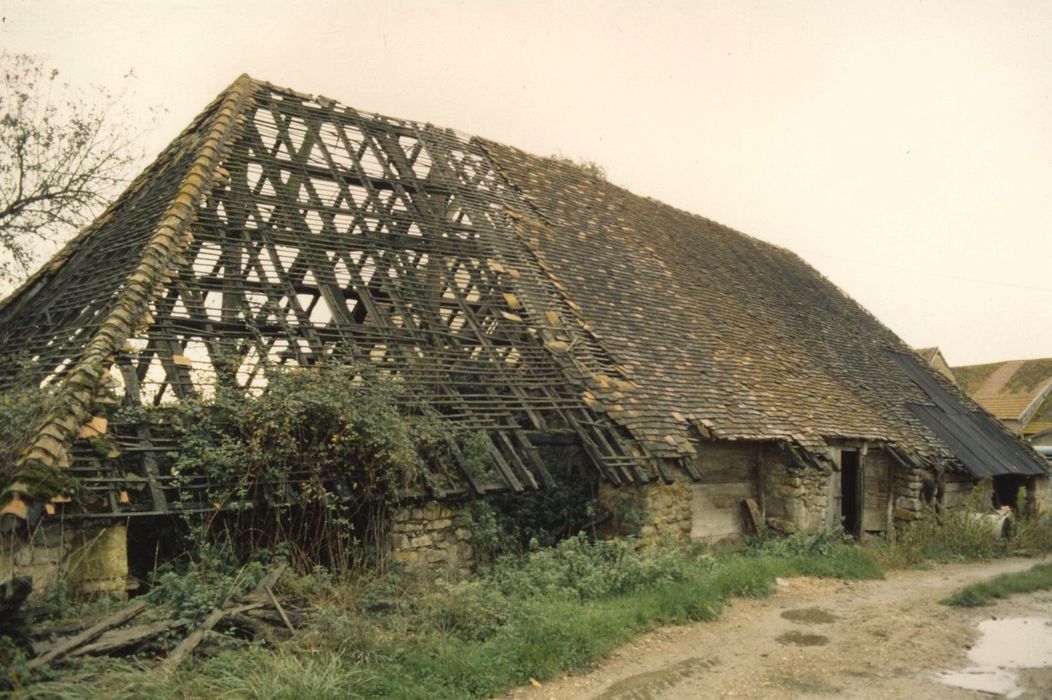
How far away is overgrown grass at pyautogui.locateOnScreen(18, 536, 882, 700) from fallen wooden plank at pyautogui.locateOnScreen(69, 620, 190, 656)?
5.1 inches

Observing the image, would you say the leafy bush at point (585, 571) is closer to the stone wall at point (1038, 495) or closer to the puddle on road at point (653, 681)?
the puddle on road at point (653, 681)

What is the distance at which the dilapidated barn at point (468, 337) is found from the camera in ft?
25.3

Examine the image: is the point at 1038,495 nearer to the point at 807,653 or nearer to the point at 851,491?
the point at 851,491

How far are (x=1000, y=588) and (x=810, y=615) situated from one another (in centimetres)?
347

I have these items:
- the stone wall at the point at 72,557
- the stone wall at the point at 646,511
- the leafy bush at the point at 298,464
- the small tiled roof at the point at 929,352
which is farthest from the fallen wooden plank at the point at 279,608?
the small tiled roof at the point at 929,352

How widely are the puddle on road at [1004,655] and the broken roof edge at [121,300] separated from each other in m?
7.97

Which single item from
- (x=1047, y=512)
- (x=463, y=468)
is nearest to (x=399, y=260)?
(x=463, y=468)

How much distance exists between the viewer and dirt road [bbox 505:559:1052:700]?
6.05 metres

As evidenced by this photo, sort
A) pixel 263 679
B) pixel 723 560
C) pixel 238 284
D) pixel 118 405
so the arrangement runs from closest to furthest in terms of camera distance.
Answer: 1. pixel 263 679
2. pixel 118 405
3. pixel 238 284
4. pixel 723 560

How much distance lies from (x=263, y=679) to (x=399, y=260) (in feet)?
24.0

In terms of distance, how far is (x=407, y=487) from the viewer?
26.4 ft

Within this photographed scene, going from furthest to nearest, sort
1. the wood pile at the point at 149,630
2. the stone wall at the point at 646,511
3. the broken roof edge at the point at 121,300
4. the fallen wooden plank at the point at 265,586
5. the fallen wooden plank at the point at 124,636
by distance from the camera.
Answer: the stone wall at the point at 646,511, the fallen wooden plank at the point at 265,586, the broken roof edge at the point at 121,300, the fallen wooden plank at the point at 124,636, the wood pile at the point at 149,630

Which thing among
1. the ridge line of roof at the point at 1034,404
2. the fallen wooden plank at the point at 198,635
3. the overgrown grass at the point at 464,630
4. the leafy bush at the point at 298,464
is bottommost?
the overgrown grass at the point at 464,630

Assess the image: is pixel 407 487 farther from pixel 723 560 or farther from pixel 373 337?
pixel 723 560
